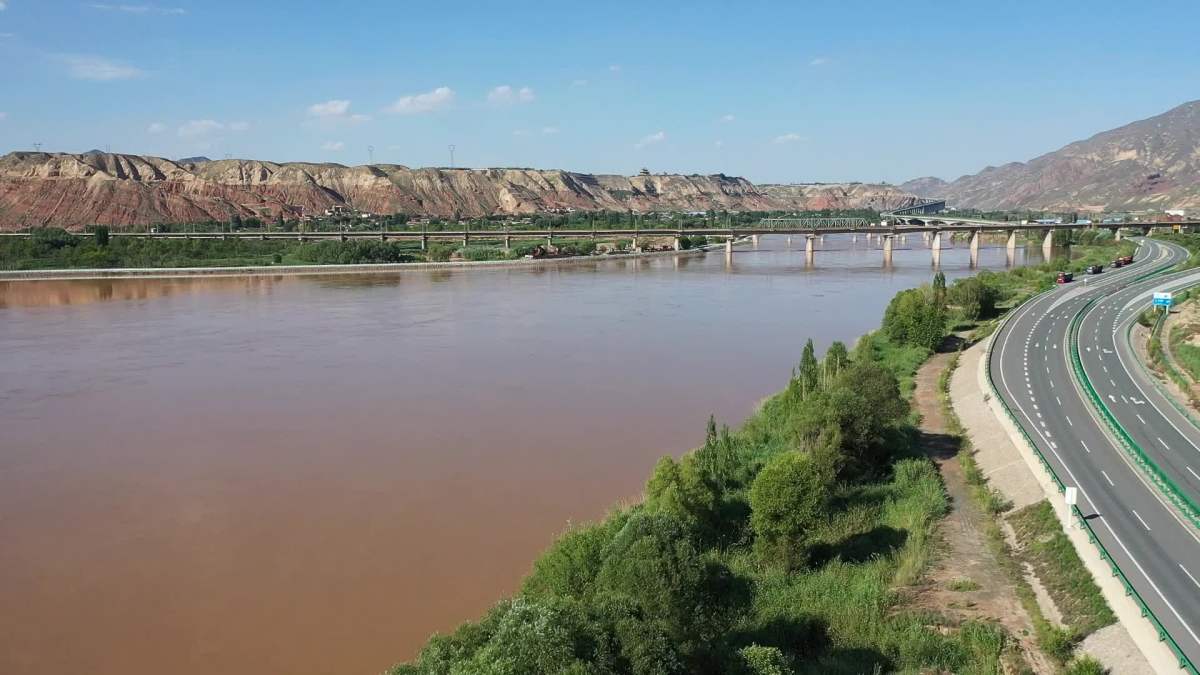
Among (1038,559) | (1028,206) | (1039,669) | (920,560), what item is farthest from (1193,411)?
(1028,206)

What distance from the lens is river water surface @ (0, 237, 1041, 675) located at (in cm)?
1034

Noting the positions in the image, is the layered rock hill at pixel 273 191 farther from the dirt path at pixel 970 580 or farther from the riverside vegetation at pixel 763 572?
the dirt path at pixel 970 580

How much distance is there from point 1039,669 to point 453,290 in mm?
42604

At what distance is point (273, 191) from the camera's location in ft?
362

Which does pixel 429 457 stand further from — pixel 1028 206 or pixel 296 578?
pixel 1028 206

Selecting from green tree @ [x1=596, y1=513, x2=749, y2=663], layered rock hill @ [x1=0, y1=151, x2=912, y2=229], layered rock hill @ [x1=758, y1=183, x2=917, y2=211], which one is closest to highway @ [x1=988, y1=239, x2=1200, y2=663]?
green tree @ [x1=596, y1=513, x2=749, y2=663]

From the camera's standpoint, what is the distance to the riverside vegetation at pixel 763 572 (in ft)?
21.3

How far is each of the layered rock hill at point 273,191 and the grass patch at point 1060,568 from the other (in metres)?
95.9

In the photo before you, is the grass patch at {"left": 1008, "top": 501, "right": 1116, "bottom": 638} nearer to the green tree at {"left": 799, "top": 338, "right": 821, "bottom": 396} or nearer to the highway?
the highway

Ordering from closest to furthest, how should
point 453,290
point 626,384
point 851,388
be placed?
1. point 851,388
2. point 626,384
3. point 453,290

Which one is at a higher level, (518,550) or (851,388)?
(851,388)

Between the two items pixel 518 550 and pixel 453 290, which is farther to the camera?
pixel 453 290

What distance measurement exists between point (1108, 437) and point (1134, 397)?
12.9 feet

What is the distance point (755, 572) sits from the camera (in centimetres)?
1084
